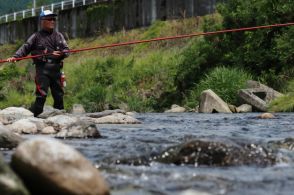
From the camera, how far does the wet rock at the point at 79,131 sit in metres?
7.01

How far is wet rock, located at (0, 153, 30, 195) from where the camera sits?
3.30m

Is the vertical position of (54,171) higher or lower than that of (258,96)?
higher

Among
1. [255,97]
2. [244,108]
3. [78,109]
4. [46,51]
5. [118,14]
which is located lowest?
[78,109]

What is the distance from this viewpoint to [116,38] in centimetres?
3119

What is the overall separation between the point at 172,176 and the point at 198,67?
13.2 m

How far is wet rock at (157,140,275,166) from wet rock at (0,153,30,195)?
1813 millimetres

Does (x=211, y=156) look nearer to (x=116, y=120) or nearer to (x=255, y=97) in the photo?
(x=116, y=120)

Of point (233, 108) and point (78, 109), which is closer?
point (233, 108)

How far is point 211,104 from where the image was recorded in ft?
45.2

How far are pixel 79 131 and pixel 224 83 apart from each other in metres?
8.92

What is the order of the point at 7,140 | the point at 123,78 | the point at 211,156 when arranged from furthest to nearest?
the point at 123,78 < the point at 7,140 < the point at 211,156

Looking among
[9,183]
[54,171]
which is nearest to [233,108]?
[54,171]

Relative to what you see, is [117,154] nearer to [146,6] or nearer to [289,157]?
[289,157]

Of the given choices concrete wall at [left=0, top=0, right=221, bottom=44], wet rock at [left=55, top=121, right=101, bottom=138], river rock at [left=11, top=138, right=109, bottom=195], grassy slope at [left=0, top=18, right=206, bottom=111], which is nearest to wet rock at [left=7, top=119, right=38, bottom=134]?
wet rock at [left=55, top=121, right=101, bottom=138]
